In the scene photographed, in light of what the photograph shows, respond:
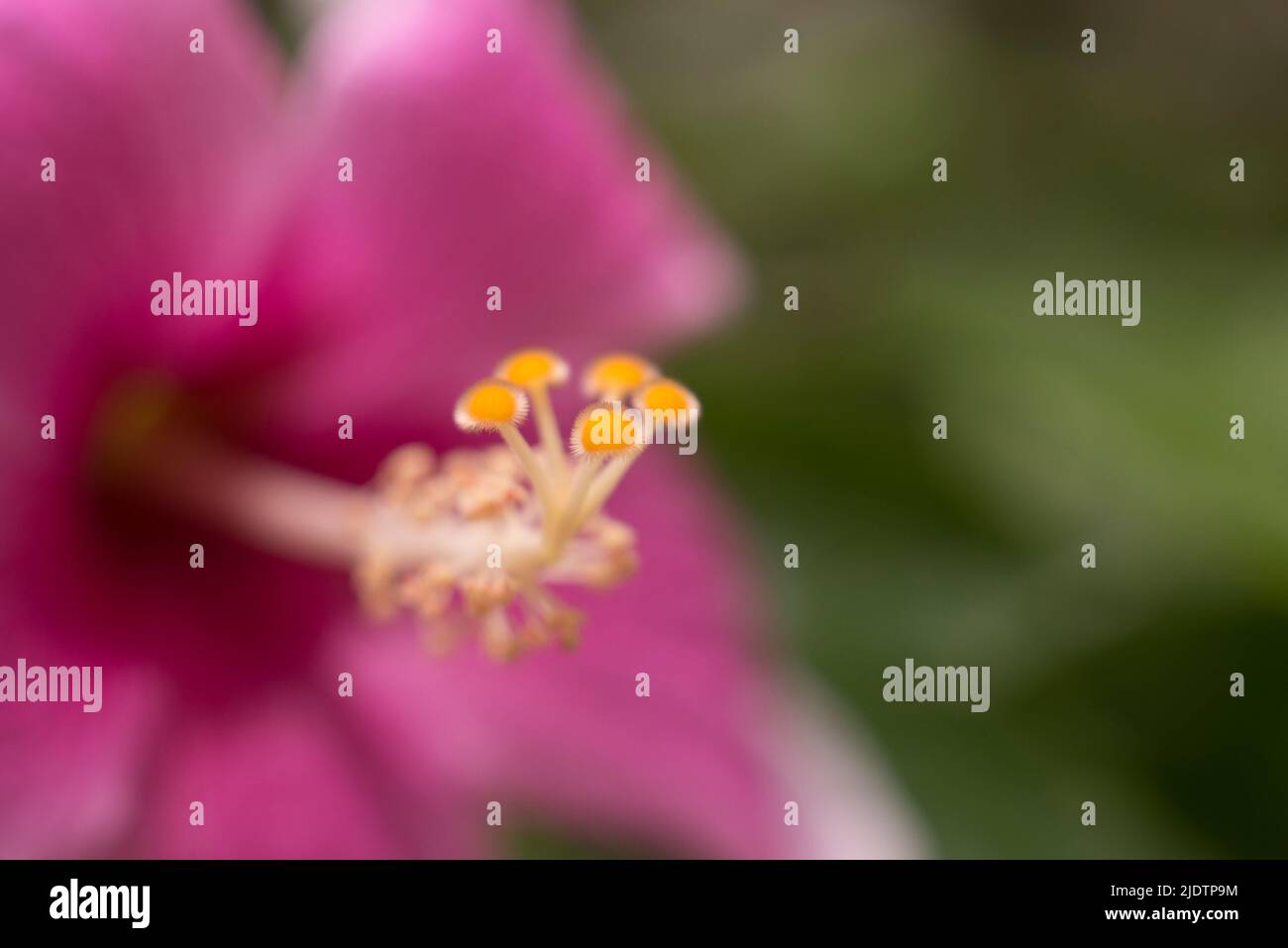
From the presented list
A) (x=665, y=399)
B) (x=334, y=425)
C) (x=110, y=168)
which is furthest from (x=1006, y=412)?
(x=110, y=168)

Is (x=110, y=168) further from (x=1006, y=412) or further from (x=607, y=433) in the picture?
(x=1006, y=412)

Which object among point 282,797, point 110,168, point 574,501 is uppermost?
point 110,168

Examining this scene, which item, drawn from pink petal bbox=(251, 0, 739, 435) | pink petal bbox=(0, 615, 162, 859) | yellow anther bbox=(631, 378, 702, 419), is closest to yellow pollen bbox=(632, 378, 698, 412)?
yellow anther bbox=(631, 378, 702, 419)

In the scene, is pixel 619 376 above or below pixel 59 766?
above

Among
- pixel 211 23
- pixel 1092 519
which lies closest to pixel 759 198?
pixel 1092 519

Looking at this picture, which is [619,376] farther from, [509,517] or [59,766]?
[59,766]

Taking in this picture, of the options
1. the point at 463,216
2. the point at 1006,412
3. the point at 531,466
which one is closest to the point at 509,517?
the point at 531,466

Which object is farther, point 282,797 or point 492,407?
point 282,797
